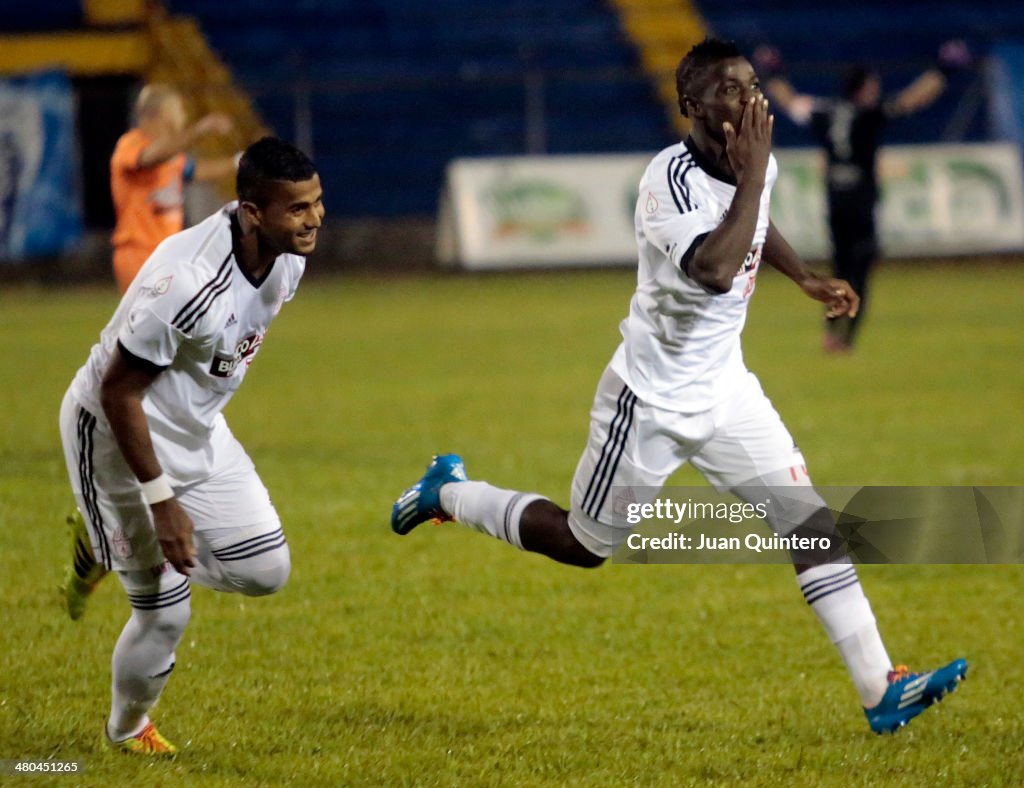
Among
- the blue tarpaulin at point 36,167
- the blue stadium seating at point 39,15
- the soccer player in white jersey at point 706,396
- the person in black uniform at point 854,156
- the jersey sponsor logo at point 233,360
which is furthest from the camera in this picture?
the blue stadium seating at point 39,15

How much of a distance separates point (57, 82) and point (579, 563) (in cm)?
1863

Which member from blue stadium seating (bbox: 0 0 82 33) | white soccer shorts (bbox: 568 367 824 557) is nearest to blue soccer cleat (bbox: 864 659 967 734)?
white soccer shorts (bbox: 568 367 824 557)

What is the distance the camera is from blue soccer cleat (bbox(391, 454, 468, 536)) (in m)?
5.76

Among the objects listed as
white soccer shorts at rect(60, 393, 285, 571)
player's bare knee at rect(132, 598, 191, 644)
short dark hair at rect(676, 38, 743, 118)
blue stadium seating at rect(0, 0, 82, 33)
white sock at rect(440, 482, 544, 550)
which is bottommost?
blue stadium seating at rect(0, 0, 82, 33)

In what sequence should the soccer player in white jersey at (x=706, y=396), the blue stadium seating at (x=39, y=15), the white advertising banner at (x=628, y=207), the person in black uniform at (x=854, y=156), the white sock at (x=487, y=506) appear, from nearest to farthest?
1. the soccer player in white jersey at (x=706, y=396)
2. the white sock at (x=487, y=506)
3. the person in black uniform at (x=854, y=156)
4. the white advertising banner at (x=628, y=207)
5. the blue stadium seating at (x=39, y=15)

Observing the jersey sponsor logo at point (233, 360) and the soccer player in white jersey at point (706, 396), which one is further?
the soccer player in white jersey at point (706, 396)

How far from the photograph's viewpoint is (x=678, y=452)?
16.5 feet

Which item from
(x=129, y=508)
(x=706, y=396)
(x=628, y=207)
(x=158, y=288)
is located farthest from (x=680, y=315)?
(x=628, y=207)

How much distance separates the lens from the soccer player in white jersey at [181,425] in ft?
14.1

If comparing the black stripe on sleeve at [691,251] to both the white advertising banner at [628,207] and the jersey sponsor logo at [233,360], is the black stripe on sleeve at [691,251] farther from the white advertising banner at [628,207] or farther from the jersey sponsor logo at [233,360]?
the white advertising banner at [628,207]

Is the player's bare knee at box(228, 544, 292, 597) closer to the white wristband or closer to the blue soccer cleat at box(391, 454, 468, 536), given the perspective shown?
the white wristband

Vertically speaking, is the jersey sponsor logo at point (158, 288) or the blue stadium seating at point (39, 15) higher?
the jersey sponsor logo at point (158, 288)

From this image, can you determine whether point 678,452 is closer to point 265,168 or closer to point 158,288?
point 265,168

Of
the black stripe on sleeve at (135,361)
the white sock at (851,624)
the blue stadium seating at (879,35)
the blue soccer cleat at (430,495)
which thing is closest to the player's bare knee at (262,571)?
the black stripe on sleeve at (135,361)
